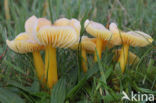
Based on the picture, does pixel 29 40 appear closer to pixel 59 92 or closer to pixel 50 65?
pixel 50 65

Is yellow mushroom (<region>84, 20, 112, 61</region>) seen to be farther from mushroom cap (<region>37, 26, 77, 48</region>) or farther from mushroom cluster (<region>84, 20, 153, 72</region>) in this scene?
mushroom cap (<region>37, 26, 77, 48</region>)

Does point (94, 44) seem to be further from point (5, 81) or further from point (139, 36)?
point (5, 81)

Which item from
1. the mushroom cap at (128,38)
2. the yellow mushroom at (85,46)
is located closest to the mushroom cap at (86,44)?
the yellow mushroom at (85,46)

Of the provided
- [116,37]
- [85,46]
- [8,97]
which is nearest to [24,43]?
[8,97]

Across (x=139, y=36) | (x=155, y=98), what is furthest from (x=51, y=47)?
(x=155, y=98)

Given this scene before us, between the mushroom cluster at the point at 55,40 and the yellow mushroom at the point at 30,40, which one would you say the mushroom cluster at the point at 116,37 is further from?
the yellow mushroom at the point at 30,40

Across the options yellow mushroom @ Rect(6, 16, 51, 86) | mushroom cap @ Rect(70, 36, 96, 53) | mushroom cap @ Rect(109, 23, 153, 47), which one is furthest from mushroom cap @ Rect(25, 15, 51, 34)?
mushroom cap @ Rect(109, 23, 153, 47)
